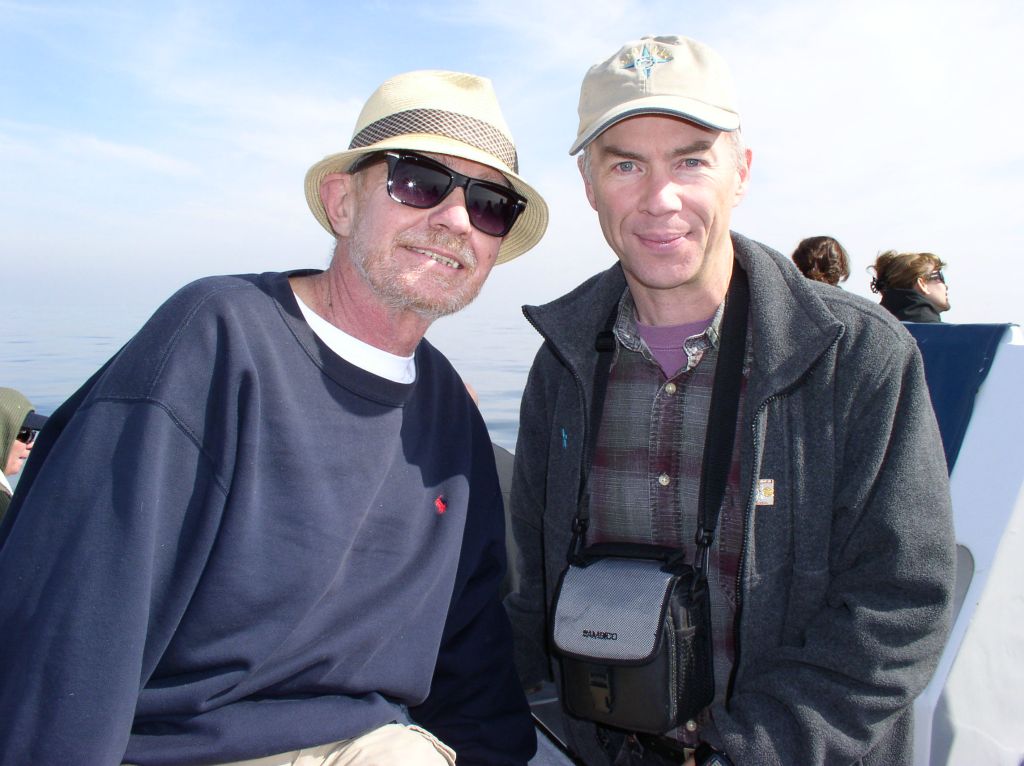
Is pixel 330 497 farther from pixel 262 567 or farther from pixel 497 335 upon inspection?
pixel 497 335

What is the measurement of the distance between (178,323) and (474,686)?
115 cm

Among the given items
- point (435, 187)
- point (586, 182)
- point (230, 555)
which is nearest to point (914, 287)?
point (586, 182)

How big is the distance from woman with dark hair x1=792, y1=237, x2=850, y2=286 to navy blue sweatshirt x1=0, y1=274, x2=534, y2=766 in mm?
4479

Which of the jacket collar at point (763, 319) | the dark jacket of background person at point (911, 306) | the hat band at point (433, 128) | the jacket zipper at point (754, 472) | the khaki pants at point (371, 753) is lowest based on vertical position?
the khaki pants at point (371, 753)

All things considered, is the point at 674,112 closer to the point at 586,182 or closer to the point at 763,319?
the point at 586,182

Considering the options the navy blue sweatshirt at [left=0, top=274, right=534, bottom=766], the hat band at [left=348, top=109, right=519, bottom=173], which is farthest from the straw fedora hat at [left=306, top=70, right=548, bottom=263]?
the navy blue sweatshirt at [left=0, top=274, right=534, bottom=766]

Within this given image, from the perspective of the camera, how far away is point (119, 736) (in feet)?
4.65

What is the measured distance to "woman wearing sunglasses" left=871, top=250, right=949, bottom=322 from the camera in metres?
5.49

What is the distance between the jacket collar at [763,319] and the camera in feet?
5.64

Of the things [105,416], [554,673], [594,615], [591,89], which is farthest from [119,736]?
[591,89]

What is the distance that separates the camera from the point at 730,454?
5.97 feet

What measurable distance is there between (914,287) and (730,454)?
176 inches

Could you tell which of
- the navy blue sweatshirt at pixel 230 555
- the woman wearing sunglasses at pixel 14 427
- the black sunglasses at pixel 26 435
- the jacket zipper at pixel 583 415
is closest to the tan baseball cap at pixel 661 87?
the jacket zipper at pixel 583 415

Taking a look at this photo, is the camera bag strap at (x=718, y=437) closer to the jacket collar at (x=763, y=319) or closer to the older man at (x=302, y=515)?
the jacket collar at (x=763, y=319)
